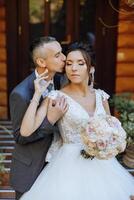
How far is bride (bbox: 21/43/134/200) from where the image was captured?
8.66ft

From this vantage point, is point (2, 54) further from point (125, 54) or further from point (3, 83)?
point (125, 54)

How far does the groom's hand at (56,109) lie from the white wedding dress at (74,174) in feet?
0.15

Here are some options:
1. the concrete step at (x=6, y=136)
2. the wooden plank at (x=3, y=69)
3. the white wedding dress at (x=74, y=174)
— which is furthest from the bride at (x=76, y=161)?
the wooden plank at (x=3, y=69)

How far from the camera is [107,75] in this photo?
551cm

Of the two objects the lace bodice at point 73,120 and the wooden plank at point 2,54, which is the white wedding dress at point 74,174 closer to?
the lace bodice at point 73,120

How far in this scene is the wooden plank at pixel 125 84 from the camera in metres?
5.34

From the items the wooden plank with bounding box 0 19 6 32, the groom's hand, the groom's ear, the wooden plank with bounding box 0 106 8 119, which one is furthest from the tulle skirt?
the wooden plank with bounding box 0 19 6 32

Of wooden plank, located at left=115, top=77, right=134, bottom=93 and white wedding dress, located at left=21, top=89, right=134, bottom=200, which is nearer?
white wedding dress, located at left=21, top=89, right=134, bottom=200

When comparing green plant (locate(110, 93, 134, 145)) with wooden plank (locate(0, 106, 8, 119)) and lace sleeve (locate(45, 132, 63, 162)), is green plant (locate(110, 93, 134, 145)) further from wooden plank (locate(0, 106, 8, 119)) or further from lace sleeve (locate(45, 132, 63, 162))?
lace sleeve (locate(45, 132, 63, 162))

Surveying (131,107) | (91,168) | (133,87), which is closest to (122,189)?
(91,168)

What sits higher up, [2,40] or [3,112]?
[2,40]

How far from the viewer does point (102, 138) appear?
7.93 feet

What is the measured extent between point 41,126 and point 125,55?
2.94 m

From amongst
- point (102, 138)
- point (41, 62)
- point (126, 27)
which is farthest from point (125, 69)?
point (102, 138)
